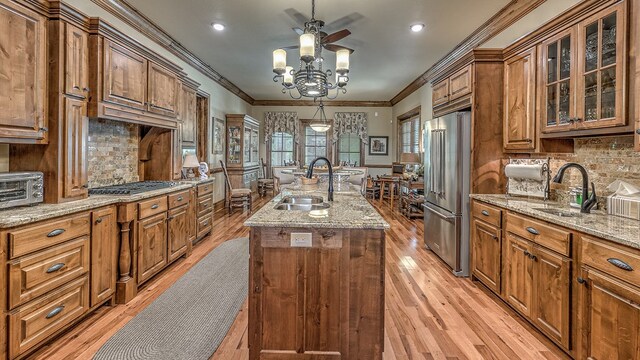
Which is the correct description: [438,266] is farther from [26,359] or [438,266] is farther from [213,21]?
[213,21]

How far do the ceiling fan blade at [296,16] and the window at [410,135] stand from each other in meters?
4.40

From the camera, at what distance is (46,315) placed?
81.0 inches

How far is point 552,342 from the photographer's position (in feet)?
7.28

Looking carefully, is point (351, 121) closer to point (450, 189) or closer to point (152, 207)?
point (450, 189)

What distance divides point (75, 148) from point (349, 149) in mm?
8073

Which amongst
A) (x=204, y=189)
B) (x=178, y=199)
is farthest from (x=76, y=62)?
(x=204, y=189)

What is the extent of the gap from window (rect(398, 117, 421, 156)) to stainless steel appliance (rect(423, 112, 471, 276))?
3802 millimetres

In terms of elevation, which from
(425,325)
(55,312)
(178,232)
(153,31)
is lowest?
(425,325)

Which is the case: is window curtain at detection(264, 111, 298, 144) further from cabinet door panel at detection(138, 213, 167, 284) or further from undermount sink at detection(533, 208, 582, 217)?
undermount sink at detection(533, 208, 582, 217)

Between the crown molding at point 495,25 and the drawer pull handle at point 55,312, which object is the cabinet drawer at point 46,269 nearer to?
the drawer pull handle at point 55,312

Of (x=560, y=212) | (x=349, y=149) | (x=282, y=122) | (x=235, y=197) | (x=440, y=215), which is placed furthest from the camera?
(x=349, y=149)

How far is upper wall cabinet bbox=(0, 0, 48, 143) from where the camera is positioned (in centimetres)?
208

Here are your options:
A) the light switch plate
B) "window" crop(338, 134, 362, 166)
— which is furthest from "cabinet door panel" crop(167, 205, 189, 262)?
"window" crop(338, 134, 362, 166)

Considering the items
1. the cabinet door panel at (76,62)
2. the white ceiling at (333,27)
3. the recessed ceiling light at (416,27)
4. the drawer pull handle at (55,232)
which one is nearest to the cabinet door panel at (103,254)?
the drawer pull handle at (55,232)
